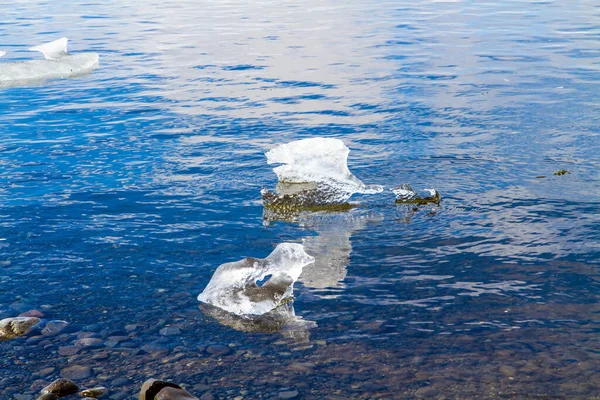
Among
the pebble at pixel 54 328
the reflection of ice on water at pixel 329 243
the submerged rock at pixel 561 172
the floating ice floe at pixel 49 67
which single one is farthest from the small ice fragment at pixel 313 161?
the floating ice floe at pixel 49 67

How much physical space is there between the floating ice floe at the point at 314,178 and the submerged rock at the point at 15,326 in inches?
93.3

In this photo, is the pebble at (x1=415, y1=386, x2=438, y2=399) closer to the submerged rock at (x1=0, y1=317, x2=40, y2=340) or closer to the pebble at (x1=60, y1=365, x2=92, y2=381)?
the pebble at (x1=60, y1=365, x2=92, y2=381)

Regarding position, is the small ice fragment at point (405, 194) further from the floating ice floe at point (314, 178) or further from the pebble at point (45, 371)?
the pebble at point (45, 371)

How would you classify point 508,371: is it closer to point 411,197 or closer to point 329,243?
point 329,243

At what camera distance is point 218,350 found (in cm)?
370

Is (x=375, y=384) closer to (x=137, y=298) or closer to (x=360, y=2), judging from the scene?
(x=137, y=298)

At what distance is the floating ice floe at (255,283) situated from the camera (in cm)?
420

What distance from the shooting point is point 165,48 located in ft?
54.9

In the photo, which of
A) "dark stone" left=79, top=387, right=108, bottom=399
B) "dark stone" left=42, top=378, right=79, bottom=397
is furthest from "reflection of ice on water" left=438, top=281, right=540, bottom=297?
"dark stone" left=42, top=378, right=79, bottom=397

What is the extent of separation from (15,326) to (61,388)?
30.3 inches

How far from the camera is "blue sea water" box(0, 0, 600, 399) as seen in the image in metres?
3.56

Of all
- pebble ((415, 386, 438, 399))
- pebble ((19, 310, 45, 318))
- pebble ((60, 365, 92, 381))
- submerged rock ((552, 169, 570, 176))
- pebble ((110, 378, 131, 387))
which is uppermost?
submerged rock ((552, 169, 570, 176))

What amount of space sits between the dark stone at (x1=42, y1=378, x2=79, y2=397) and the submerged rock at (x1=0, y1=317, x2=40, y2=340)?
676mm

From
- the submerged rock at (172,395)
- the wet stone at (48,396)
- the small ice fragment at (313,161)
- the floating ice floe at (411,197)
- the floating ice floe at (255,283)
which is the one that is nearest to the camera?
the submerged rock at (172,395)
